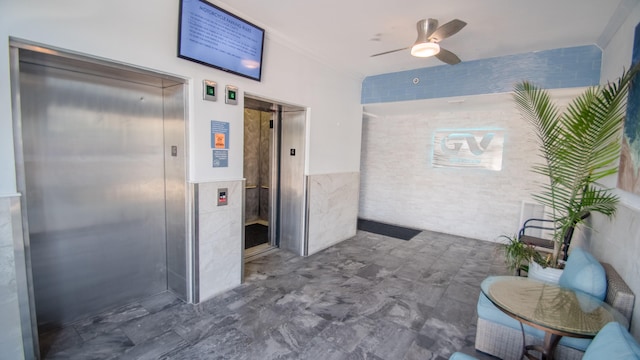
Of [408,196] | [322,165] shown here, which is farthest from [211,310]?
[408,196]

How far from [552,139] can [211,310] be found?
3485 millimetres

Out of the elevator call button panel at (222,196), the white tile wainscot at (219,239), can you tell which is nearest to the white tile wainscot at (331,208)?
the white tile wainscot at (219,239)

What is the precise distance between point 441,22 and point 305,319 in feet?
10.6

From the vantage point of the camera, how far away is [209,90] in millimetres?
2619

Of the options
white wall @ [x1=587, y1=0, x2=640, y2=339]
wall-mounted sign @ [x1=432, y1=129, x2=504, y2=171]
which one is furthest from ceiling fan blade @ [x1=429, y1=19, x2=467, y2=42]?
wall-mounted sign @ [x1=432, y1=129, x2=504, y2=171]

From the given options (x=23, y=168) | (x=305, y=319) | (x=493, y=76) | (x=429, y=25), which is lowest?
(x=305, y=319)

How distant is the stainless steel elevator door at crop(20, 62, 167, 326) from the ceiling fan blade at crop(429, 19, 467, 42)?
2767mm

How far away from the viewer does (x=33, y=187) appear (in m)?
2.13

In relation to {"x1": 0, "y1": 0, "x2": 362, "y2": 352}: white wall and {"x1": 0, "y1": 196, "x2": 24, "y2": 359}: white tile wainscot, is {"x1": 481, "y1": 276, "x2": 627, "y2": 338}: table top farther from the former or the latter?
{"x1": 0, "y1": 196, "x2": 24, "y2": 359}: white tile wainscot

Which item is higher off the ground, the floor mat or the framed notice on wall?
the framed notice on wall

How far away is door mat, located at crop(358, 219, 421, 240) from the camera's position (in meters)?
5.35

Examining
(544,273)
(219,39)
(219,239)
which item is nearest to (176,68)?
(219,39)

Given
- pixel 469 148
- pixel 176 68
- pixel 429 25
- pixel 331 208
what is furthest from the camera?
pixel 469 148

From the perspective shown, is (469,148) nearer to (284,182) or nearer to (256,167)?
(284,182)
